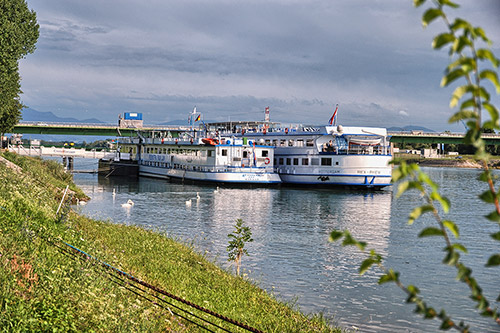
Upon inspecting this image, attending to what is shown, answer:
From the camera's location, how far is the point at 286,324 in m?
11.5

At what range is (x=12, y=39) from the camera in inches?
1280

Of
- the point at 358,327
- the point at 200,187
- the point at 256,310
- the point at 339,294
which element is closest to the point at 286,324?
the point at 256,310

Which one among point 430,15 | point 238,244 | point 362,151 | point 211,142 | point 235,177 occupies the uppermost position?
point 430,15

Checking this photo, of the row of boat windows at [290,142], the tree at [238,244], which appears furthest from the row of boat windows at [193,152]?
the tree at [238,244]

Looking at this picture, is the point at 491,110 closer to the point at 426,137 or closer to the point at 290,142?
the point at 290,142

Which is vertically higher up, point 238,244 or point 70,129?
point 70,129

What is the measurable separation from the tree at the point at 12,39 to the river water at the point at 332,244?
9.32 metres

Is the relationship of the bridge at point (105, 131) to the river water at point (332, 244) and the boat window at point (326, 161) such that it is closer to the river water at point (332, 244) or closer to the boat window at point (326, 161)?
the boat window at point (326, 161)

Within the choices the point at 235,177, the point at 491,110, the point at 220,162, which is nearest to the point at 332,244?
the point at 491,110

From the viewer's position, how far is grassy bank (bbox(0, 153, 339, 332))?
7.44 metres

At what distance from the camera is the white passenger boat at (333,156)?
54938 mm

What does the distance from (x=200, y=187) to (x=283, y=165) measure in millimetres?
11223

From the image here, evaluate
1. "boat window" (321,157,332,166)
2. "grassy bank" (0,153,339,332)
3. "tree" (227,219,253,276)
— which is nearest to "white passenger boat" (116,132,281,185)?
"boat window" (321,157,332,166)

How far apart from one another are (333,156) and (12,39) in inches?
1360
